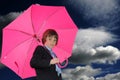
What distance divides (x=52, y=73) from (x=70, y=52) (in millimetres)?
2243

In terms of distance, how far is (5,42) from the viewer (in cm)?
769

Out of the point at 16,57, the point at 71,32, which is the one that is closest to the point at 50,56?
the point at 16,57

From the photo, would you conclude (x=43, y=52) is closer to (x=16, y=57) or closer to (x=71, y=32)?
(x=16, y=57)

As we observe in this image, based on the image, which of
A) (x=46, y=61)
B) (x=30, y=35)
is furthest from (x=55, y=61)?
(x=30, y=35)

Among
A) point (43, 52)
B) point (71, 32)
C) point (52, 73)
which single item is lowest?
point (52, 73)

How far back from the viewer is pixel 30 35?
7328 millimetres

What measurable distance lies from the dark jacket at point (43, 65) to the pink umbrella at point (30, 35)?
124 cm

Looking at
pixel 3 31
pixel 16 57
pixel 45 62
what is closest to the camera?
pixel 45 62

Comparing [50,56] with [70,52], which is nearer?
[50,56]

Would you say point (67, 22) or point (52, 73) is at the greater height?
point (67, 22)

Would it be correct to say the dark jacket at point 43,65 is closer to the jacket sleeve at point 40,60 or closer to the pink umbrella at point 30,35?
the jacket sleeve at point 40,60

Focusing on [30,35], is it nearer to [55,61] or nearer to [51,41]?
[51,41]

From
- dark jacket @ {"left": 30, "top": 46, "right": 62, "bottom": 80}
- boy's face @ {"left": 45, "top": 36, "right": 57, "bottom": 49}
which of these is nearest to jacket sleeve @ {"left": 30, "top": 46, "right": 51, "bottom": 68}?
dark jacket @ {"left": 30, "top": 46, "right": 62, "bottom": 80}

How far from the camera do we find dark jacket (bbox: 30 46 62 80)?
559 centimetres
